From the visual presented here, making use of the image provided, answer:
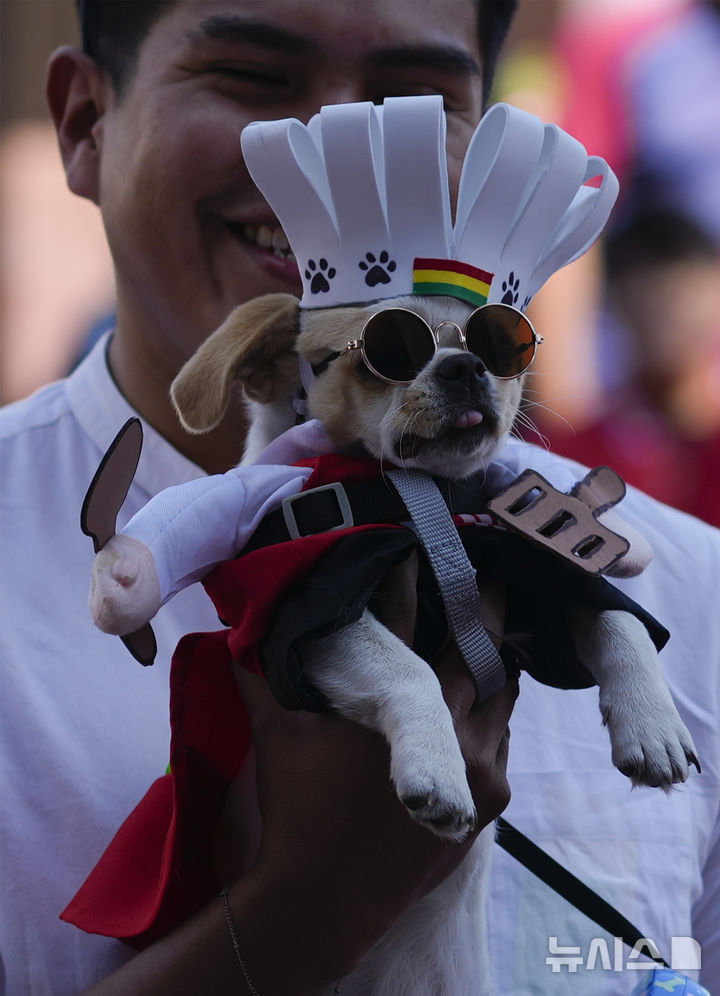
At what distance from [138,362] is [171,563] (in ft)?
2.59

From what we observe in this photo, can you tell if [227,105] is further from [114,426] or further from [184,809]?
[184,809]

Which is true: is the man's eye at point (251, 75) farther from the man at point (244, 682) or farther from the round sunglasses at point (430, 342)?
the round sunglasses at point (430, 342)

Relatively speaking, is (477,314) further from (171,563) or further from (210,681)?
(210,681)

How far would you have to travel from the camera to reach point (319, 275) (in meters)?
1.31

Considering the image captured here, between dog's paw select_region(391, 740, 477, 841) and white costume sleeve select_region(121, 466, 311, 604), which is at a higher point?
white costume sleeve select_region(121, 466, 311, 604)

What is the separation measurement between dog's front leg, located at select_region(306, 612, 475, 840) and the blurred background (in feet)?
11.6

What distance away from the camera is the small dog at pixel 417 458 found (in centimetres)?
112

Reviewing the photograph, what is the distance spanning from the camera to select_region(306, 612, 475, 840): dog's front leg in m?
1.06

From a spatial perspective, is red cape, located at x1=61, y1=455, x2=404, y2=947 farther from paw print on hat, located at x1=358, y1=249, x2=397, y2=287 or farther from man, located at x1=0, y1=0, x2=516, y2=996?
paw print on hat, located at x1=358, y1=249, x2=397, y2=287

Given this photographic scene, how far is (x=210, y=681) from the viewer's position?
1.34 metres

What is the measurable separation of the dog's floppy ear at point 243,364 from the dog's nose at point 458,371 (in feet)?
0.78

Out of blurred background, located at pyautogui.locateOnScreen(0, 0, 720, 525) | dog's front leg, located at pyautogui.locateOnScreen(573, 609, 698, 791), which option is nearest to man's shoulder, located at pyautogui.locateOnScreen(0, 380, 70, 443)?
dog's front leg, located at pyautogui.locateOnScreen(573, 609, 698, 791)

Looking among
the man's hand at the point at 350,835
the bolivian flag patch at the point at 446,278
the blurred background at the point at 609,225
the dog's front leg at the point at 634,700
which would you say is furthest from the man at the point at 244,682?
the blurred background at the point at 609,225

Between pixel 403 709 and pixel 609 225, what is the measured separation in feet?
13.7
